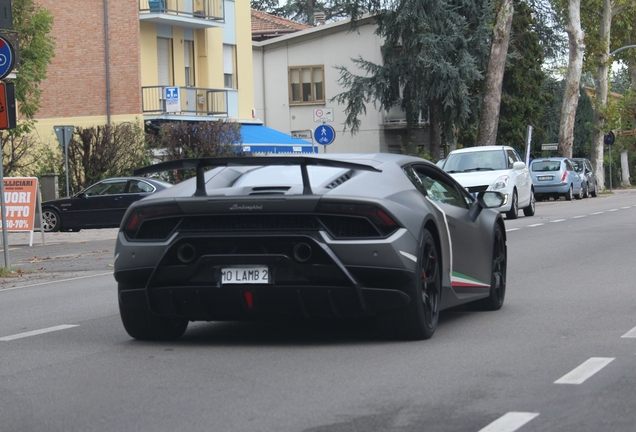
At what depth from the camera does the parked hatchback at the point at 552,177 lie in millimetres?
43219

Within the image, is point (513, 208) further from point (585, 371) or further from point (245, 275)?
point (585, 371)

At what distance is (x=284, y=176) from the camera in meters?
8.03

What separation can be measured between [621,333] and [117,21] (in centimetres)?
3556

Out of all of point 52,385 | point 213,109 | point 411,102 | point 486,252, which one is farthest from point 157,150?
point 52,385

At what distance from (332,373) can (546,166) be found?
125 ft

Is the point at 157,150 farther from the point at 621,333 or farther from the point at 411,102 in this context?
the point at 621,333

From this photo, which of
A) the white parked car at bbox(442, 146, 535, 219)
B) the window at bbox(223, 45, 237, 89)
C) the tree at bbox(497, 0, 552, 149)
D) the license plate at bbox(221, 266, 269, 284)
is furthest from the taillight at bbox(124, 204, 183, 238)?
the tree at bbox(497, 0, 552, 149)

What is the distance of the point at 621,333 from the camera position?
8.24 meters

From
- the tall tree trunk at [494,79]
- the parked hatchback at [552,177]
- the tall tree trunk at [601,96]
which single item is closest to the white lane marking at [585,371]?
the tall tree trunk at [494,79]

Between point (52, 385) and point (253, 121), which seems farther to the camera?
point (253, 121)

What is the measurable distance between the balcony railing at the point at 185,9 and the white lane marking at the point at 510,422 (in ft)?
122

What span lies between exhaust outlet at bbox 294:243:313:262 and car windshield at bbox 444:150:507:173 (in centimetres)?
2064

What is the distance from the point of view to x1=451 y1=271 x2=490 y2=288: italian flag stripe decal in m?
8.70

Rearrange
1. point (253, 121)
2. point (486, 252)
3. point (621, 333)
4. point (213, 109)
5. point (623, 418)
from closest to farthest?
point (623, 418) < point (621, 333) < point (486, 252) < point (213, 109) < point (253, 121)
